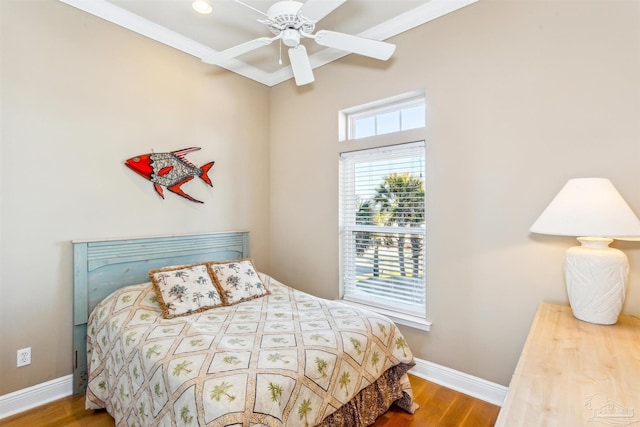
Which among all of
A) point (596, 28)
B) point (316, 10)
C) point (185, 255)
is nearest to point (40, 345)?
point (185, 255)

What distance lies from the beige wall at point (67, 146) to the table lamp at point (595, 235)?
2732mm

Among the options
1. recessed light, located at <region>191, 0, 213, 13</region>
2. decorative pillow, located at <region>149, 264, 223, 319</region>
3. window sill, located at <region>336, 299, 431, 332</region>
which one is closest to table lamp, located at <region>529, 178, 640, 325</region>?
window sill, located at <region>336, 299, 431, 332</region>

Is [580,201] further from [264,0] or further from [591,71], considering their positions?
[264,0]

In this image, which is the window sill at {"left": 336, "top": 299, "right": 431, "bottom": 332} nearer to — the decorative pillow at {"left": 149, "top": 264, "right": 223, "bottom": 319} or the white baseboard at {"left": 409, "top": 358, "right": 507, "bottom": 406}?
the white baseboard at {"left": 409, "top": 358, "right": 507, "bottom": 406}

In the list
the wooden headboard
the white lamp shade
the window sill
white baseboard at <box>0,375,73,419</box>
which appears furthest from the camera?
the window sill

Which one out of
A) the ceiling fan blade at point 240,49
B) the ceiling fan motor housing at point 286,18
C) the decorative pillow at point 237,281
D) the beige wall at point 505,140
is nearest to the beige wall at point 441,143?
the beige wall at point 505,140

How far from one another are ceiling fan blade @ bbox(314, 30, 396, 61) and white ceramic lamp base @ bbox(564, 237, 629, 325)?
5.11 feet

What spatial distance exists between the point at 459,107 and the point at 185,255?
255 cm

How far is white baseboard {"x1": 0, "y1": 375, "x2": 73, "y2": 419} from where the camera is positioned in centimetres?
196

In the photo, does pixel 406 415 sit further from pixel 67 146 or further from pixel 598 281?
pixel 67 146

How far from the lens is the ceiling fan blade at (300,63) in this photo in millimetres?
1991

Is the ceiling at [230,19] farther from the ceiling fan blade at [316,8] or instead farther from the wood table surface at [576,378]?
the wood table surface at [576,378]

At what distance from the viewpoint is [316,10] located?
163cm

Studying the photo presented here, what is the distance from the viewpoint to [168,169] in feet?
8.73
